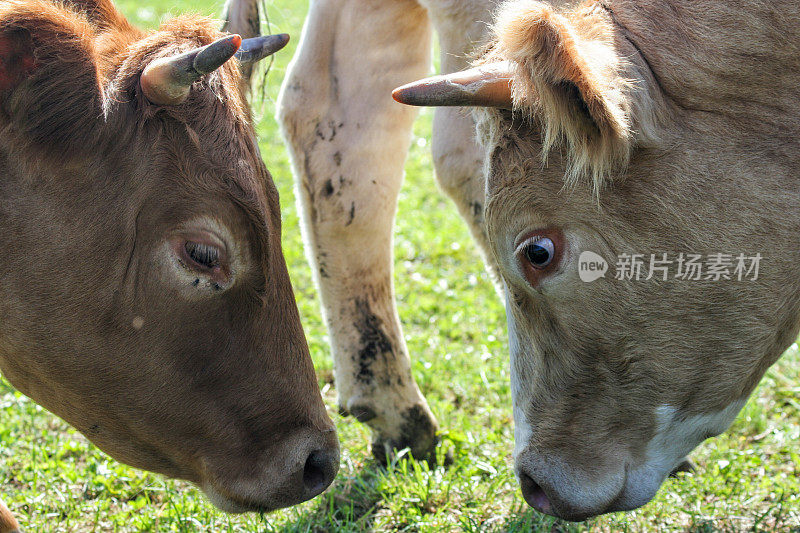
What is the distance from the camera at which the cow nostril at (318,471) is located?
2.96 metres

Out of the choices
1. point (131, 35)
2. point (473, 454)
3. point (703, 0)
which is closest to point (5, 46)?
point (131, 35)

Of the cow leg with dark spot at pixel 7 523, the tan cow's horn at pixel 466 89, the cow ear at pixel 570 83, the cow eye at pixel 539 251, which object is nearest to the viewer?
the cow ear at pixel 570 83

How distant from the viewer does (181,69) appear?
2.57m

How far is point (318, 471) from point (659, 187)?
1.53m

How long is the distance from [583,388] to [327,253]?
67.2 inches

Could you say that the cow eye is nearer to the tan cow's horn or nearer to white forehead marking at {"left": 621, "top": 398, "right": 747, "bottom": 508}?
the tan cow's horn

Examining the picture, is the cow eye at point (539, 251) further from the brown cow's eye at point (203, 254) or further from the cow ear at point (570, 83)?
the brown cow's eye at point (203, 254)

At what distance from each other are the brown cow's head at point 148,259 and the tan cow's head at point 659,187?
0.73 m

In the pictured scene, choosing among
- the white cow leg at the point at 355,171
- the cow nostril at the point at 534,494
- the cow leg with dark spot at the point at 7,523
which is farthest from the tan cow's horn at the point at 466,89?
the cow leg with dark spot at the point at 7,523

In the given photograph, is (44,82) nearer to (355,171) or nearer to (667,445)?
(355,171)

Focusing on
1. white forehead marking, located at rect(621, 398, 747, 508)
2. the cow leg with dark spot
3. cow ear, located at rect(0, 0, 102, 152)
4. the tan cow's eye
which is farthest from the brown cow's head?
white forehead marking, located at rect(621, 398, 747, 508)

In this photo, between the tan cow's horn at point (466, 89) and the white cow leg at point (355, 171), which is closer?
the tan cow's horn at point (466, 89)

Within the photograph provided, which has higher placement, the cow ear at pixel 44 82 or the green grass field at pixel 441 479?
the cow ear at pixel 44 82

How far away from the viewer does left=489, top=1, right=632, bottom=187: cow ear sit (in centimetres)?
246
